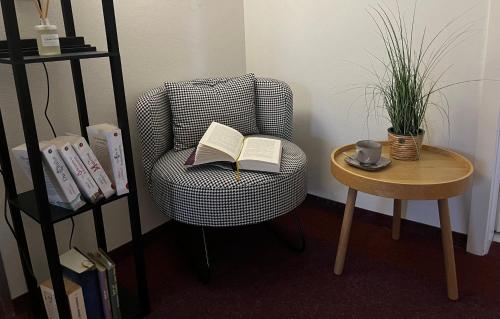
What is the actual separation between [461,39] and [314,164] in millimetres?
880

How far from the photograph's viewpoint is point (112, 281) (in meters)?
1.32

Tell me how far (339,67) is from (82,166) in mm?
1223

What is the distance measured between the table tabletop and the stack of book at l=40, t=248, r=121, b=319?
33.3 inches

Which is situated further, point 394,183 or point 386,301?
point 386,301

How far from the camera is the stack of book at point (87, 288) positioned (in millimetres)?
1253

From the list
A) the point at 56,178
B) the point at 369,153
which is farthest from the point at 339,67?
the point at 56,178

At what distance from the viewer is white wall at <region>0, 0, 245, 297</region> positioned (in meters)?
1.38

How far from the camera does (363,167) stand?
1.44 metres

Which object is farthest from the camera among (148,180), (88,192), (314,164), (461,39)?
(314,164)

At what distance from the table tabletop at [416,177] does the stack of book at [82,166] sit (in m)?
0.75

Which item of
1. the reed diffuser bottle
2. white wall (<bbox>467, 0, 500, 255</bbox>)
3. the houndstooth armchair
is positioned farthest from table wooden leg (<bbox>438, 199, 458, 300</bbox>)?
the reed diffuser bottle

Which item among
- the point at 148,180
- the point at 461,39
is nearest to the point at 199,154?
the point at 148,180

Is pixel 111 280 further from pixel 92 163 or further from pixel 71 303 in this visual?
pixel 92 163

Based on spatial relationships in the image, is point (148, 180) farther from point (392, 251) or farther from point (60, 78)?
point (392, 251)
